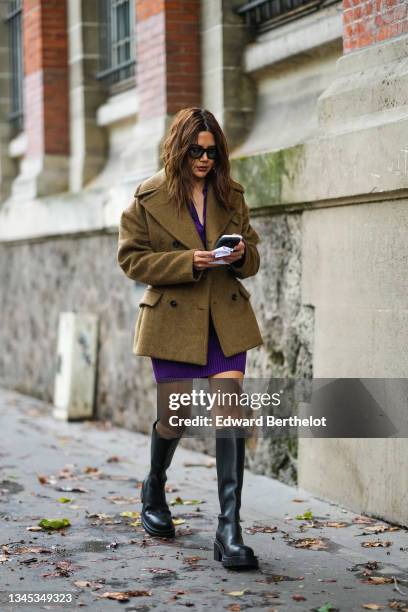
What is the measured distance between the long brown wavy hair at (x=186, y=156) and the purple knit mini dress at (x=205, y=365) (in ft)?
0.29

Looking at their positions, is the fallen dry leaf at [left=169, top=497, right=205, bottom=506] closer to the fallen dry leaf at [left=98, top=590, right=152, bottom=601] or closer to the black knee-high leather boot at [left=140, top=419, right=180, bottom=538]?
the black knee-high leather boot at [left=140, top=419, right=180, bottom=538]

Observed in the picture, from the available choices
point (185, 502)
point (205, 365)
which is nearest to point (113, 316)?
point (185, 502)

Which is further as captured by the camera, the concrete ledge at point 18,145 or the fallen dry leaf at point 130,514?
the concrete ledge at point 18,145

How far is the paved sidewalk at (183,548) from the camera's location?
15.1ft

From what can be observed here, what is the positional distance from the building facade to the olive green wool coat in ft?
3.07

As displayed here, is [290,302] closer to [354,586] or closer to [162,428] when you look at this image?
[162,428]

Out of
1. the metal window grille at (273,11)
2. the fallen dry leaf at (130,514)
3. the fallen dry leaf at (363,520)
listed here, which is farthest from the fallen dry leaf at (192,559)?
the metal window grille at (273,11)

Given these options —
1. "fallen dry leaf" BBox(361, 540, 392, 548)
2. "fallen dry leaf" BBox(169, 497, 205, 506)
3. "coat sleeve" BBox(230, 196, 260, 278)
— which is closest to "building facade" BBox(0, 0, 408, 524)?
"fallen dry leaf" BBox(361, 540, 392, 548)

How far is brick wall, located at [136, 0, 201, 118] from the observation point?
8.91 metres

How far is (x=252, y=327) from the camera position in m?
5.29

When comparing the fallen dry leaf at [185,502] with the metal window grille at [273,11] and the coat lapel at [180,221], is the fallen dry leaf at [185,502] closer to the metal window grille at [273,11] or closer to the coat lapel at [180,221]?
the coat lapel at [180,221]

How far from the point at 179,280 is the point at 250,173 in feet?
7.83

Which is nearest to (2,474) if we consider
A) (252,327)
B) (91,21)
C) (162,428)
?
(162,428)

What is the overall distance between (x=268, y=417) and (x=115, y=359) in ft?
9.10
